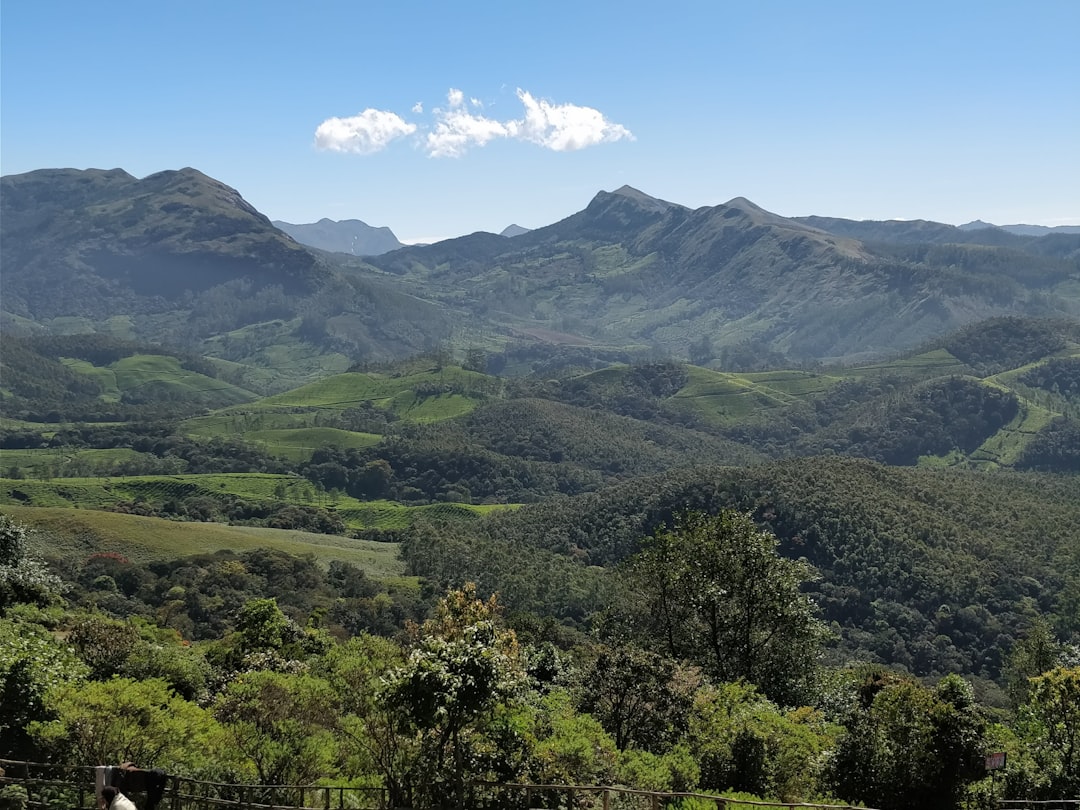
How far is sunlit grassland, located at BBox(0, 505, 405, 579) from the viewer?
126m

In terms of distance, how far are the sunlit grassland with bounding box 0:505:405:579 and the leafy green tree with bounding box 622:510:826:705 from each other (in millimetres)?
100167

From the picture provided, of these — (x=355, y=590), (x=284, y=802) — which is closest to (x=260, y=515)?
(x=355, y=590)

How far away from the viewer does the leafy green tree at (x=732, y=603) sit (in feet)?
140

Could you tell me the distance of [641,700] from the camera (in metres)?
35.0

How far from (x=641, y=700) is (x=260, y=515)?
173m

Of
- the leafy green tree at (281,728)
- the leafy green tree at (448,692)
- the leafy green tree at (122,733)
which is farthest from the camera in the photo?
the leafy green tree at (281,728)

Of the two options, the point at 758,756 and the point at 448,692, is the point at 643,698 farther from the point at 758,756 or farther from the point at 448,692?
the point at 448,692

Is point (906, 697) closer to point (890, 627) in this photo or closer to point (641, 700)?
point (641, 700)

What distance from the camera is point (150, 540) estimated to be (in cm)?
13250

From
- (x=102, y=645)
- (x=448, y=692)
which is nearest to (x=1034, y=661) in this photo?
(x=448, y=692)

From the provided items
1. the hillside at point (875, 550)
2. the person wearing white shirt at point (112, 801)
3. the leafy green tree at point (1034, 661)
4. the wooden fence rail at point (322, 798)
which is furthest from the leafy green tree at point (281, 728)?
the hillside at point (875, 550)

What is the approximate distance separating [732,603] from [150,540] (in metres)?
114

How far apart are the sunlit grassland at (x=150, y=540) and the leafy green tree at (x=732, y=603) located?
10017 cm

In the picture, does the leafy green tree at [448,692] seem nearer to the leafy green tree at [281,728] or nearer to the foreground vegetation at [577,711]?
the foreground vegetation at [577,711]
